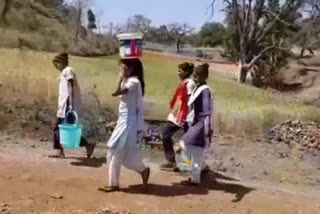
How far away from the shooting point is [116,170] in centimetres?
781

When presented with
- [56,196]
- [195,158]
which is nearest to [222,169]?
[195,158]

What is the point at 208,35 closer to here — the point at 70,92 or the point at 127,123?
the point at 70,92

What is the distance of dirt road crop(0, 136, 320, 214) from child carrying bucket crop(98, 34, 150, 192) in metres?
0.34

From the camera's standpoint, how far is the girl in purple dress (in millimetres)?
8227

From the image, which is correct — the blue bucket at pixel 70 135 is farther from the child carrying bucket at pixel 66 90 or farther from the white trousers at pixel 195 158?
the white trousers at pixel 195 158

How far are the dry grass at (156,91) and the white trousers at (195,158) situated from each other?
5253 mm

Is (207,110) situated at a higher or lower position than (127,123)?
higher

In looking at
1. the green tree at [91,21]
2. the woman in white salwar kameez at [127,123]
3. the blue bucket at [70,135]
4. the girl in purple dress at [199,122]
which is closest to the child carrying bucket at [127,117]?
the woman in white salwar kameez at [127,123]

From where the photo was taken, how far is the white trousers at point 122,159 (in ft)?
25.5

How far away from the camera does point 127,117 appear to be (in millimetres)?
7777

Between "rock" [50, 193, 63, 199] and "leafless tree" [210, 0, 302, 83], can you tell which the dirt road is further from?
"leafless tree" [210, 0, 302, 83]

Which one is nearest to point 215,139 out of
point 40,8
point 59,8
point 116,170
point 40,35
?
point 116,170

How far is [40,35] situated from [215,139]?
30.9 meters

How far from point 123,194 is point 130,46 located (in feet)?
5.33
